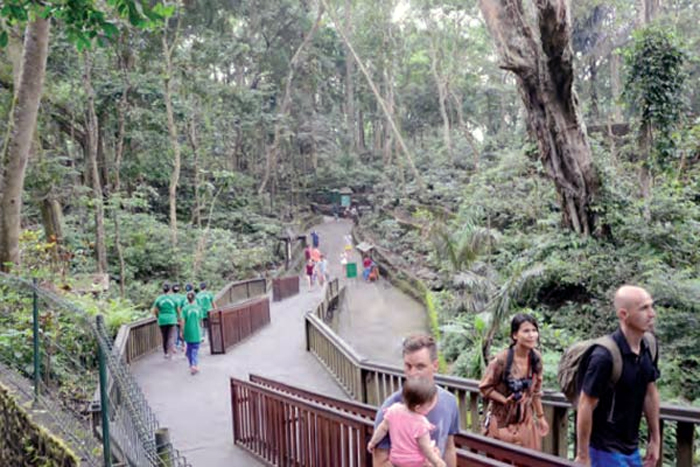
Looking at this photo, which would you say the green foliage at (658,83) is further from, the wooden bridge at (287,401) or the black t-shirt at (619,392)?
the black t-shirt at (619,392)

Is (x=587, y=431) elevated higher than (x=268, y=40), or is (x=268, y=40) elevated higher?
(x=268, y=40)

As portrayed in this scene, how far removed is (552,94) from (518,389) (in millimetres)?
9784

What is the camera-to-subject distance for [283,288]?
878 inches

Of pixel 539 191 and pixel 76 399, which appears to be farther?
pixel 539 191

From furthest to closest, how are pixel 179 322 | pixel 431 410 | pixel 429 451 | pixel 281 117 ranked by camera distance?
pixel 281 117
pixel 179 322
pixel 431 410
pixel 429 451

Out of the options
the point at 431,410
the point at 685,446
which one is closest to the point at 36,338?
the point at 431,410

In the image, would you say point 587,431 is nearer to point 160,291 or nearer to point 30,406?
point 30,406

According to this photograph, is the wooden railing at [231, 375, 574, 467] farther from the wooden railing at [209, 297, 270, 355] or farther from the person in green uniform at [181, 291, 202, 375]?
the wooden railing at [209, 297, 270, 355]

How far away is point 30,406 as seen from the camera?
557cm

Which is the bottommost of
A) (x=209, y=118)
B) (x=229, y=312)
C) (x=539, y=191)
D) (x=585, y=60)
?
(x=229, y=312)

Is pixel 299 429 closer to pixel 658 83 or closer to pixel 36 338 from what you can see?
pixel 36 338

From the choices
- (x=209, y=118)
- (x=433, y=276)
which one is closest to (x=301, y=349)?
(x=433, y=276)

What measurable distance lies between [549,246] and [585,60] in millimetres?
20799

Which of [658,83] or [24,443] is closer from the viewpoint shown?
[24,443]
